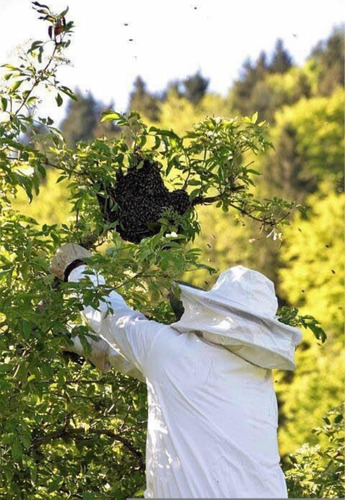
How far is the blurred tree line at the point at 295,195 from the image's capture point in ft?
51.7

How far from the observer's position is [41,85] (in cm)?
355

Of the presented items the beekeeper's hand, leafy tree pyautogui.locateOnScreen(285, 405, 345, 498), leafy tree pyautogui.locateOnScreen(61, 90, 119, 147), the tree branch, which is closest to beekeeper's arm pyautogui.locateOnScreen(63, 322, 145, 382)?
the beekeeper's hand

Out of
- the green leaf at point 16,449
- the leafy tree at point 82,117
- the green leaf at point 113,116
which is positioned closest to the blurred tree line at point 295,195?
the green leaf at point 113,116

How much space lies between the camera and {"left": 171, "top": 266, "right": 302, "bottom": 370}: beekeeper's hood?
2.97m

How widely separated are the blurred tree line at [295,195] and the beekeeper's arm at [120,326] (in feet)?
3.75

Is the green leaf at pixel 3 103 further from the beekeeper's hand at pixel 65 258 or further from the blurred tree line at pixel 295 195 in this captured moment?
the blurred tree line at pixel 295 195

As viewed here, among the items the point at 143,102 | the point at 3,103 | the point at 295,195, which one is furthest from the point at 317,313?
the point at 143,102

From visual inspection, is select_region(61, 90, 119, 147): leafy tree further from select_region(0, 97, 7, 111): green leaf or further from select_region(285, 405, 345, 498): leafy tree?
select_region(0, 97, 7, 111): green leaf

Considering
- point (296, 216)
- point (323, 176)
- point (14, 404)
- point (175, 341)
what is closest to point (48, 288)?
point (14, 404)

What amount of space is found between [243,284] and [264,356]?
206 mm

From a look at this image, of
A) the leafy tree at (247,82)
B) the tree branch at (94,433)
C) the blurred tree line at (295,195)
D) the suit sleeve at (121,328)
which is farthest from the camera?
the leafy tree at (247,82)

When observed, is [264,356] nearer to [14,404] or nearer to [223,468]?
[223,468]

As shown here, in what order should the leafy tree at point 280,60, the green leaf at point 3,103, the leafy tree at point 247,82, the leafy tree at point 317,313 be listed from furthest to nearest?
the leafy tree at point 280,60, the leafy tree at point 247,82, the leafy tree at point 317,313, the green leaf at point 3,103

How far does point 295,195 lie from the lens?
79.6ft
